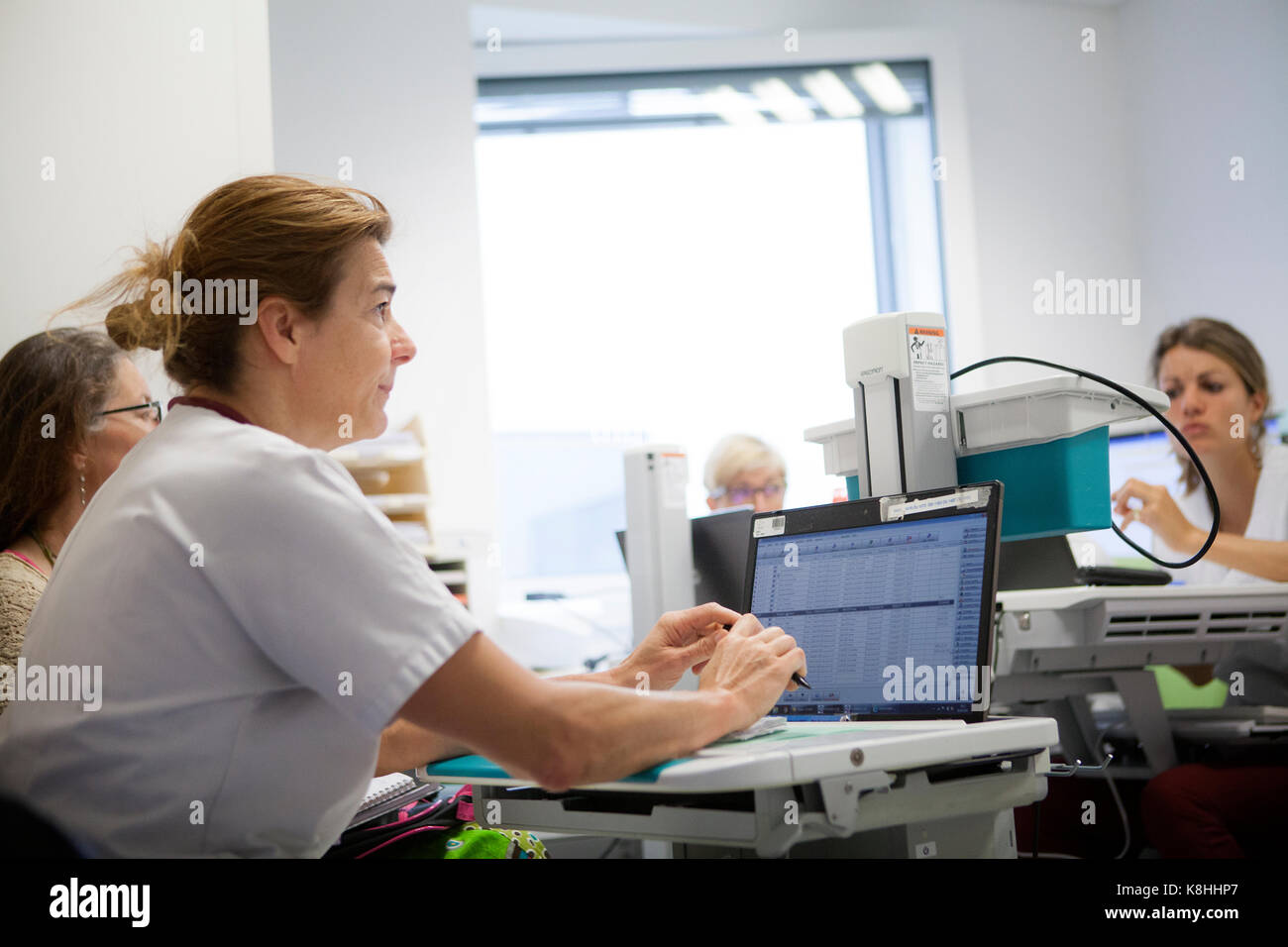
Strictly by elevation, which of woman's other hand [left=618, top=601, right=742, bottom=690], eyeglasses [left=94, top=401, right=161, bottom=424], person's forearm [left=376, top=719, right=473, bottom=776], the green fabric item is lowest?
the green fabric item

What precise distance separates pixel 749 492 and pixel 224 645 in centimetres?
279

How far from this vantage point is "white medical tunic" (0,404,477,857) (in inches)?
39.4

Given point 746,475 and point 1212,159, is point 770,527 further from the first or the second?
point 1212,159

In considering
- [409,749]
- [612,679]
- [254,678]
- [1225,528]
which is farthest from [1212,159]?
[254,678]

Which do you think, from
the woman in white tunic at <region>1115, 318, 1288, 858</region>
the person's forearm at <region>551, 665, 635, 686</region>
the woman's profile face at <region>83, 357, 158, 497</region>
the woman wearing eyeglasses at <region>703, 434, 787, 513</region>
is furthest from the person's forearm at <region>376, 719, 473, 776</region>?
the woman wearing eyeglasses at <region>703, 434, 787, 513</region>

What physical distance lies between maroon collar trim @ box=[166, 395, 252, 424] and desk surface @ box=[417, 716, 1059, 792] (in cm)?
47

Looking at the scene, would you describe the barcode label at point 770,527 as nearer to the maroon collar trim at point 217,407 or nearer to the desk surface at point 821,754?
the desk surface at point 821,754

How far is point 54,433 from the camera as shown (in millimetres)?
1997

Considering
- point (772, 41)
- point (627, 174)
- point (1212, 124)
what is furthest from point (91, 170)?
point (1212, 124)

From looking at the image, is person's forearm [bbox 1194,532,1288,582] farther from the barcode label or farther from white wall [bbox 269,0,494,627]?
white wall [bbox 269,0,494,627]

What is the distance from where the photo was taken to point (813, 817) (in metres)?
1.06
